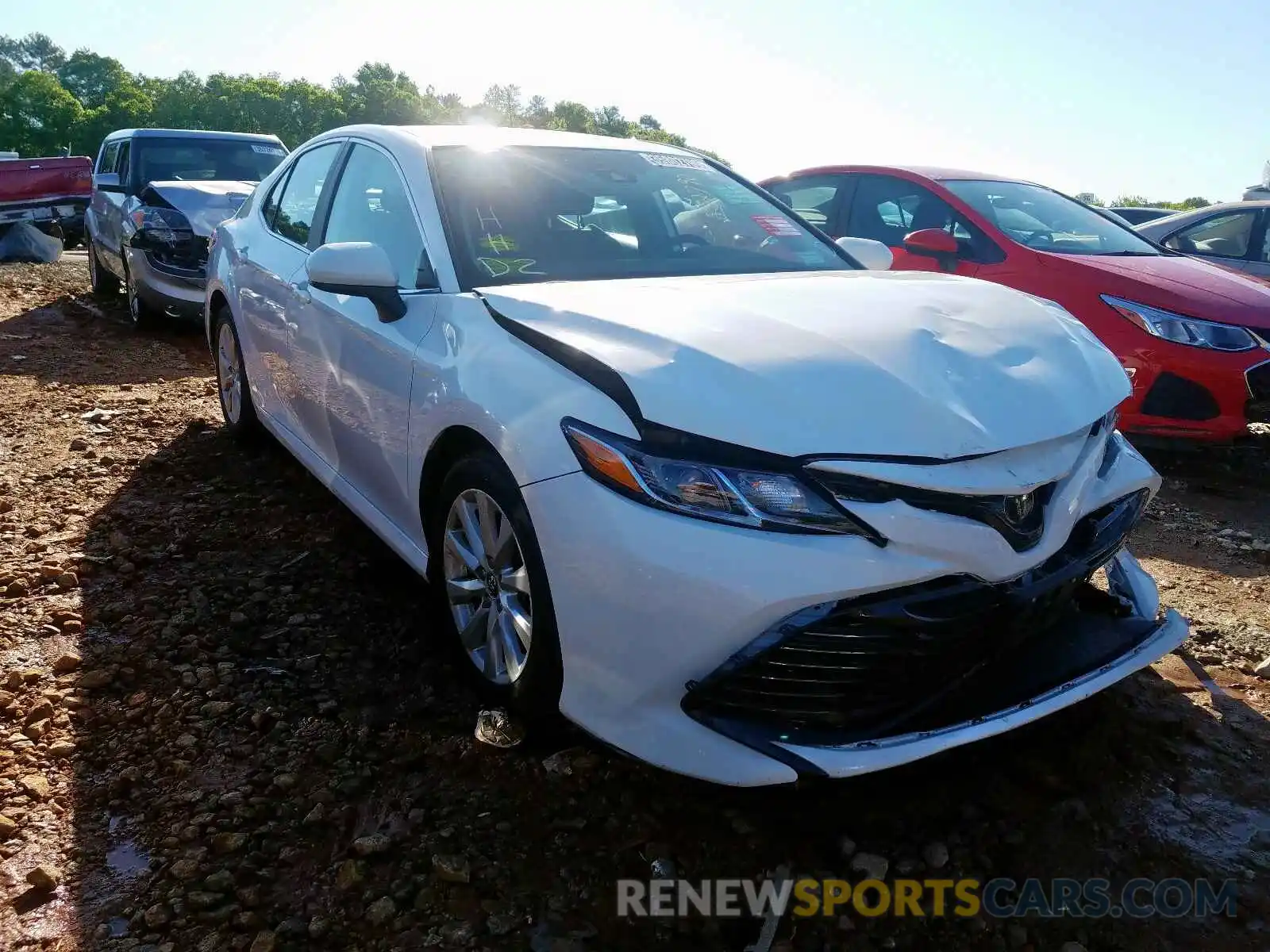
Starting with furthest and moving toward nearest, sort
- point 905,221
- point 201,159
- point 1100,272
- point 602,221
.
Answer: point 201,159 → point 905,221 → point 1100,272 → point 602,221

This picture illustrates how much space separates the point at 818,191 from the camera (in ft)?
20.2

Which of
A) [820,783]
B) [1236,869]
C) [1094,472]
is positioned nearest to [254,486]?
[820,783]

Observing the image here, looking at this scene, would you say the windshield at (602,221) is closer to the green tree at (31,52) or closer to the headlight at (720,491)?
the headlight at (720,491)

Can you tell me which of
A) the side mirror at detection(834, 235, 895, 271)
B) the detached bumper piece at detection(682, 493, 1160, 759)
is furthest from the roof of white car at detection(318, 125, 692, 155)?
the detached bumper piece at detection(682, 493, 1160, 759)

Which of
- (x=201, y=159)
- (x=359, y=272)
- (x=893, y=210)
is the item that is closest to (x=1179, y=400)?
(x=893, y=210)

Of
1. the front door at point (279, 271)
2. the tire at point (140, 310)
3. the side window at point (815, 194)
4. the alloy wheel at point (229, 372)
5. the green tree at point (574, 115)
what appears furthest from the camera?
the green tree at point (574, 115)

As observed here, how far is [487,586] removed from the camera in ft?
8.00

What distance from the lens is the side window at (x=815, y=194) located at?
6055 mm

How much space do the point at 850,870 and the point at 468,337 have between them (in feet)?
5.01

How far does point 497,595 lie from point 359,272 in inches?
38.5

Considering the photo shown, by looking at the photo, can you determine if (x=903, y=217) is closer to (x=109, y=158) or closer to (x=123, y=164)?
(x=123, y=164)

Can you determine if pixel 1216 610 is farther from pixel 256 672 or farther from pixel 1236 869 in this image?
pixel 256 672

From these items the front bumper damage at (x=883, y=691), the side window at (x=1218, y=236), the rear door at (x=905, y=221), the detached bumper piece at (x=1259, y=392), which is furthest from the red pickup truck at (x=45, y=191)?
the front bumper damage at (x=883, y=691)

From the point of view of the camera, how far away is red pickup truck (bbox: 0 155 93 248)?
15094mm
